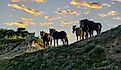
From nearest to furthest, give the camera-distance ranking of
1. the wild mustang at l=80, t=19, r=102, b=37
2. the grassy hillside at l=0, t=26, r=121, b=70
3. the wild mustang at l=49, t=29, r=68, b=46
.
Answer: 1. the grassy hillside at l=0, t=26, r=121, b=70
2. the wild mustang at l=80, t=19, r=102, b=37
3. the wild mustang at l=49, t=29, r=68, b=46

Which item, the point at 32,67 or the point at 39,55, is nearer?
the point at 32,67

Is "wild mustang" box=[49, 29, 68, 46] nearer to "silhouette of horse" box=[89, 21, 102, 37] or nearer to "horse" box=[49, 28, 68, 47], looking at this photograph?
"horse" box=[49, 28, 68, 47]

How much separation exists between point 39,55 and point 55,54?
10.3 ft

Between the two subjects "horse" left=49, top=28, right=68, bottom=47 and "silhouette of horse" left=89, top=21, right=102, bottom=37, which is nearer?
"silhouette of horse" left=89, top=21, right=102, bottom=37

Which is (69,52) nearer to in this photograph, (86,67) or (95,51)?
(95,51)

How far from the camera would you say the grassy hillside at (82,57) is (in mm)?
33294

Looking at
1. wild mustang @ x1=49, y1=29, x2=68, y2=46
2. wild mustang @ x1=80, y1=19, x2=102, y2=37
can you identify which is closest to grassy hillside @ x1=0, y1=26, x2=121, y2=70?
wild mustang @ x1=80, y1=19, x2=102, y2=37

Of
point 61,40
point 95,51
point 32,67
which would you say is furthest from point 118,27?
point 61,40

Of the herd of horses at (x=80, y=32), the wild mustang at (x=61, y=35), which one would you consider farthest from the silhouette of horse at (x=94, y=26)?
the wild mustang at (x=61, y=35)

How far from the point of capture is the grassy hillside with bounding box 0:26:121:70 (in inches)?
1311

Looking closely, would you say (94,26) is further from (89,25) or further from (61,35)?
(61,35)

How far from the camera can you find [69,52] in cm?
4034

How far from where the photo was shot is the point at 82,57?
3669 cm

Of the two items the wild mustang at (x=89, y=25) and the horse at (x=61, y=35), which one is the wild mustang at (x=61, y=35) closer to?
the horse at (x=61, y=35)
